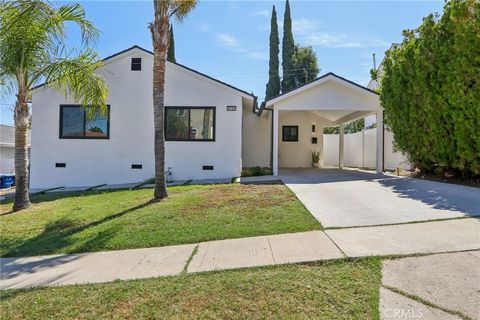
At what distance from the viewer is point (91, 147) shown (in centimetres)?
1406

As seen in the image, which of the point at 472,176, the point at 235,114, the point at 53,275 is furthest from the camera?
the point at 235,114

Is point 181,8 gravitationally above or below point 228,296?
above

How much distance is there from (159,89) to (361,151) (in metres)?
16.0

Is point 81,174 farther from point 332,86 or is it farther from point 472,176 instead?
point 472,176

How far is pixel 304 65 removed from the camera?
1321 inches

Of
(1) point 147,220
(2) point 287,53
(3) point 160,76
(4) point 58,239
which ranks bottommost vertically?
(4) point 58,239

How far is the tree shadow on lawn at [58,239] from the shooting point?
5.96 m

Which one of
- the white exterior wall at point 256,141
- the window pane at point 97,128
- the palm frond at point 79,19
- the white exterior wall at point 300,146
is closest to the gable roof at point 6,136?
the window pane at point 97,128

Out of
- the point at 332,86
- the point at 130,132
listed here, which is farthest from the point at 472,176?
the point at 130,132

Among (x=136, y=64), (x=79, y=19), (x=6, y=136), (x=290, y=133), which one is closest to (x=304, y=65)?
(x=290, y=133)

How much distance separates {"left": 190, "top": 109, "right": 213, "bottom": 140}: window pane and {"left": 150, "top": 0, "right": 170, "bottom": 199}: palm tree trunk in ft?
15.1

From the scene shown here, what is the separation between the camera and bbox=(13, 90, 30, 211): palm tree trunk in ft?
31.1

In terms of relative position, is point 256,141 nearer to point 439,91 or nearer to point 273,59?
point 439,91

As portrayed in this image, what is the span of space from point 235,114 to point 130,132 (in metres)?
4.35
